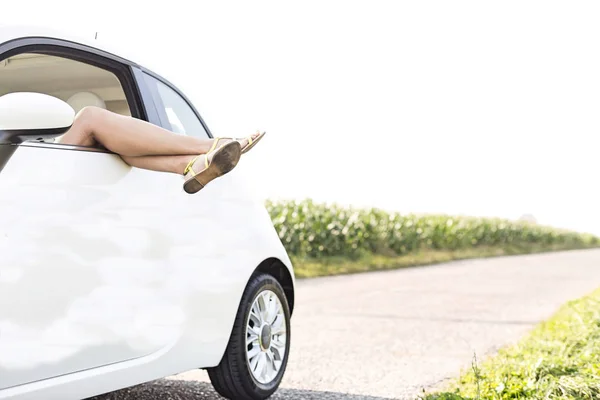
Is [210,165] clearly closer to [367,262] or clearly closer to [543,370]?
[543,370]

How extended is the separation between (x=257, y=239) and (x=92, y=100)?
44.4 inches

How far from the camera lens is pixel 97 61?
Answer: 12.2 feet

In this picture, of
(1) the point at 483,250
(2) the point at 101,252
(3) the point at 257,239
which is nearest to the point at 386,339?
(3) the point at 257,239

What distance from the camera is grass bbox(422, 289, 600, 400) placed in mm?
4289

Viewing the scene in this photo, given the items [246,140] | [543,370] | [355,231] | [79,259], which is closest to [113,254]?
[79,259]

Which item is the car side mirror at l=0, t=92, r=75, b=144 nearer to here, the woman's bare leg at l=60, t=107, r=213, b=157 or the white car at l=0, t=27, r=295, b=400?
the white car at l=0, t=27, r=295, b=400

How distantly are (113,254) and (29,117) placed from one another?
735mm

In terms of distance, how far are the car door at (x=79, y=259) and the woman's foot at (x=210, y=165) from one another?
0.14 m

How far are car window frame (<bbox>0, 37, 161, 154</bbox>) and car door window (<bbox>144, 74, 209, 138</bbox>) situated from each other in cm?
9

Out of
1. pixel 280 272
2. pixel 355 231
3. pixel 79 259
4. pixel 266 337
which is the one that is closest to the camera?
pixel 79 259

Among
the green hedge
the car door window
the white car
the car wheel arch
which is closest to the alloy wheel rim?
the white car

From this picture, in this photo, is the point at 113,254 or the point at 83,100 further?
the point at 83,100

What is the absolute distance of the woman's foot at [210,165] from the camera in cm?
353

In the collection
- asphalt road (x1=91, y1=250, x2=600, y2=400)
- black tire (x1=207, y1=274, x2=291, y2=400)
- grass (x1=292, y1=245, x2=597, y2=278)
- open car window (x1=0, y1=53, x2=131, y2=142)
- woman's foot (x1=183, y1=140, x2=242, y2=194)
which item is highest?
open car window (x1=0, y1=53, x2=131, y2=142)
